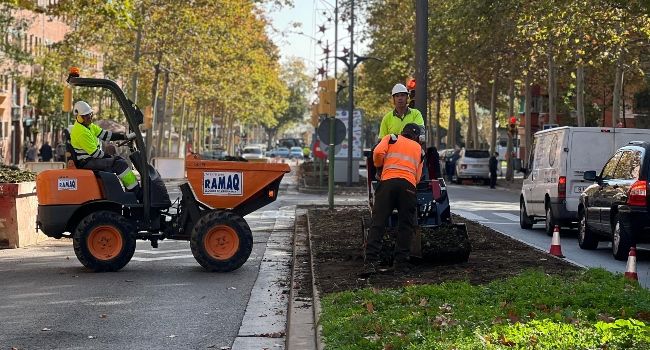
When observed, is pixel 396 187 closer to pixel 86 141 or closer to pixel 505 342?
pixel 86 141

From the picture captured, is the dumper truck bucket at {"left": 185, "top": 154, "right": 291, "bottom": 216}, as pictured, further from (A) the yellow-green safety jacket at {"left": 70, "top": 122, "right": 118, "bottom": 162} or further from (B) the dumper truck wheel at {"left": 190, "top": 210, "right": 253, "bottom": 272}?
(A) the yellow-green safety jacket at {"left": 70, "top": 122, "right": 118, "bottom": 162}

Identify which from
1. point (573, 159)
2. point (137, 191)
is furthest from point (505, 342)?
point (573, 159)

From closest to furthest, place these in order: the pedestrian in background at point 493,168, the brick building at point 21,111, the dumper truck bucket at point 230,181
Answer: the dumper truck bucket at point 230,181, the pedestrian in background at point 493,168, the brick building at point 21,111

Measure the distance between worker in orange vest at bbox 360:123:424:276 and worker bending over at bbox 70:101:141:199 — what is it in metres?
3.46

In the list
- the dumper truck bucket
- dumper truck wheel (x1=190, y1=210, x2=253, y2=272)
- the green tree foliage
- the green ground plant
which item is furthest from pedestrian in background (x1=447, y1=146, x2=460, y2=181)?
the green tree foliage

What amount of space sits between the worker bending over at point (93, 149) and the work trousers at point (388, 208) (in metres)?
3.47

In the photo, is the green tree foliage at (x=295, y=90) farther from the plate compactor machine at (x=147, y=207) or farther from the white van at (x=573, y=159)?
the plate compactor machine at (x=147, y=207)

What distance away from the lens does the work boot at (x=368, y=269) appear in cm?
1395

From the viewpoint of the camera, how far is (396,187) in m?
14.6

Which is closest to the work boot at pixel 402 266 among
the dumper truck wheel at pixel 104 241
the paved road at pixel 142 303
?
the paved road at pixel 142 303

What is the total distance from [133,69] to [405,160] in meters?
44.1

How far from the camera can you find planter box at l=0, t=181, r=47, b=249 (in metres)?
19.6

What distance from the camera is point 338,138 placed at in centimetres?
3064

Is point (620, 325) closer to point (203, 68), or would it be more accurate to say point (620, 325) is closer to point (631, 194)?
point (631, 194)
